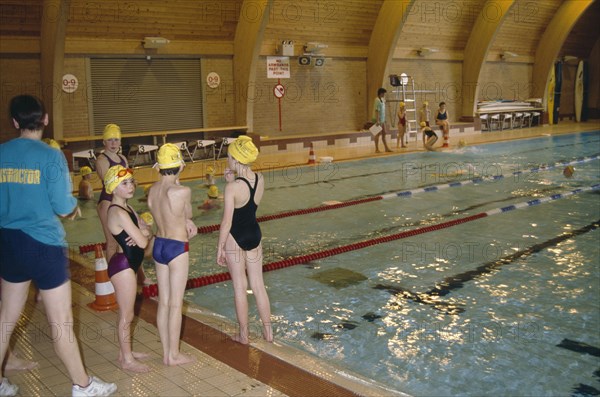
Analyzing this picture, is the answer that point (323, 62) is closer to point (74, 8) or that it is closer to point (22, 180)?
point (74, 8)

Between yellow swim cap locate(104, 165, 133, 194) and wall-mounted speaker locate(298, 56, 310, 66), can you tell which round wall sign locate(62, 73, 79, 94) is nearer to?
wall-mounted speaker locate(298, 56, 310, 66)

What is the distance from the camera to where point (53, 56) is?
13031mm

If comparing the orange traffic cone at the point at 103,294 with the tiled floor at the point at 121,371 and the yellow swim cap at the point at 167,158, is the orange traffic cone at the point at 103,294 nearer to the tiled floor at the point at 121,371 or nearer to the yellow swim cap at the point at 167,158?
the tiled floor at the point at 121,371

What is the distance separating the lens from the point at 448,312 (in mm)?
5254

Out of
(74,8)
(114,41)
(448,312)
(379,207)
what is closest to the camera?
(448,312)

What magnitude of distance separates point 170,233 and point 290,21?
50.4ft

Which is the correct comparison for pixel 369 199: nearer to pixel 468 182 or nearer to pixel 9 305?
pixel 468 182

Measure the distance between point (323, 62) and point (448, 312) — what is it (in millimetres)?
15155

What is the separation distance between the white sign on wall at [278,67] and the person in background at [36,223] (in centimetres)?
1548

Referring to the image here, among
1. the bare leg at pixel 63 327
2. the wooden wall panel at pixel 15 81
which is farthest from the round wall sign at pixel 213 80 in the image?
the bare leg at pixel 63 327

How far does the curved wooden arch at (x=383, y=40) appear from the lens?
18703 mm

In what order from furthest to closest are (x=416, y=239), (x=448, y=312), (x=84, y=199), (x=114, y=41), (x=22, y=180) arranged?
(x=114, y=41) → (x=84, y=199) → (x=416, y=239) → (x=448, y=312) → (x=22, y=180)

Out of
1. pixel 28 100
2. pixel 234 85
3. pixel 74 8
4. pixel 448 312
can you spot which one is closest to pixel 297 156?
pixel 234 85

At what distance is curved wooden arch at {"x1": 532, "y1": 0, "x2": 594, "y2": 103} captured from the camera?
25.2 metres
